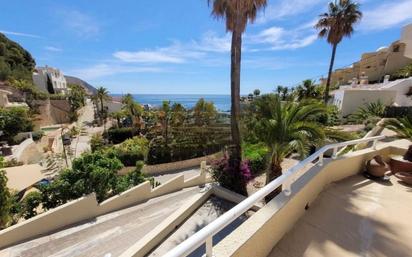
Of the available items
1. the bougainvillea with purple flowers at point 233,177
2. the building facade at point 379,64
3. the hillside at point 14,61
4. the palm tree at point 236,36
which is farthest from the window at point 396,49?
the hillside at point 14,61

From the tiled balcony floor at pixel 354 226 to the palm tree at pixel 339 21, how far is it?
19.8 metres

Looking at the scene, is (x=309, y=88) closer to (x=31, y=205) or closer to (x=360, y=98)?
(x=360, y=98)

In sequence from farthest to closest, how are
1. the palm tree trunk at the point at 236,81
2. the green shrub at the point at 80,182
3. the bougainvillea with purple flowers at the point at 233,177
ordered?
1. the palm tree trunk at the point at 236,81
2. the green shrub at the point at 80,182
3. the bougainvillea with purple flowers at the point at 233,177

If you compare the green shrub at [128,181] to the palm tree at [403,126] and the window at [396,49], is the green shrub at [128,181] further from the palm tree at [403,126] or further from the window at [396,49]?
the window at [396,49]

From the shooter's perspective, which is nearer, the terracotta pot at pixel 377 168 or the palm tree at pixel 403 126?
the terracotta pot at pixel 377 168

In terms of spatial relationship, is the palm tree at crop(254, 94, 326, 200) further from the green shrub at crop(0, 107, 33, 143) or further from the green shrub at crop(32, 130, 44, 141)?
the green shrub at crop(32, 130, 44, 141)

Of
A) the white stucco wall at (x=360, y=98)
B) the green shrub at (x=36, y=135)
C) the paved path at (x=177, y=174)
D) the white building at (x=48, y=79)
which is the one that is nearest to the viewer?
the paved path at (x=177, y=174)

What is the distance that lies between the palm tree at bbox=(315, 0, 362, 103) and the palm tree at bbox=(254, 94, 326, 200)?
16714 millimetres

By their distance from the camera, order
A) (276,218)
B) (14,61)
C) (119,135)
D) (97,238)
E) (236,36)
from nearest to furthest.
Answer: (276,218)
(97,238)
(236,36)
(119,135)
(14,61)

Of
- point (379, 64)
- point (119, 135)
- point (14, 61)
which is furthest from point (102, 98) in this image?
point (379, 64)

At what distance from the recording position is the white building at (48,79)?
46.5m

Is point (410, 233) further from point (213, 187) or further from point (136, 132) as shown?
point (136, 132)

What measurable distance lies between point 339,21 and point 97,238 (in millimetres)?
23656

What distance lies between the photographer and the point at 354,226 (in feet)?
9.83
